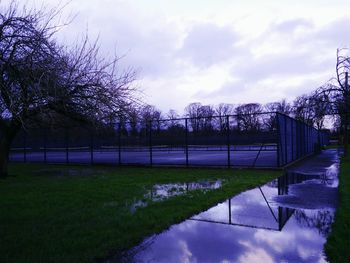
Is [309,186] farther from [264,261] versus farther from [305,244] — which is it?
[264,261]

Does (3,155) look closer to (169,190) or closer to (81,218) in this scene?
(169,190)

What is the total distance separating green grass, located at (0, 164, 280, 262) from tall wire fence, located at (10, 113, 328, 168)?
8689 millimetres

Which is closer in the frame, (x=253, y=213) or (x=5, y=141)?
(x=253, y=213)

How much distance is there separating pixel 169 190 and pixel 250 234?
4.89m

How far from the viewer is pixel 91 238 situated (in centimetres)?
586

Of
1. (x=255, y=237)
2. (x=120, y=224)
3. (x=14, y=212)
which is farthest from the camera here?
(x=14, y=212)

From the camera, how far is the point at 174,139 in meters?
23.4

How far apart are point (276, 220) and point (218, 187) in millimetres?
4252

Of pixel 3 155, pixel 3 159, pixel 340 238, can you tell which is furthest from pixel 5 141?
pixel 340 238

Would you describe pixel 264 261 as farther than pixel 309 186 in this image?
No

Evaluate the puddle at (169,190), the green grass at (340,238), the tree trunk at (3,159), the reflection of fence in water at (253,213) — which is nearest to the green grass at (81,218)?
the puddle at (169,190)

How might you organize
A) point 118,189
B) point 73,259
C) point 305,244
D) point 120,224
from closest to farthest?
point 73,259 < point 305,244 < point 120,224 < point 118,189

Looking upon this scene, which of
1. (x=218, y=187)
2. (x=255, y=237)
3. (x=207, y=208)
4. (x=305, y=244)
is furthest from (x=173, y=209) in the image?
(x=218, y=187)

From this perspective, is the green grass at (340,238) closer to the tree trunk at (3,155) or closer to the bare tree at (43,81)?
the bare tree at (43,81)
